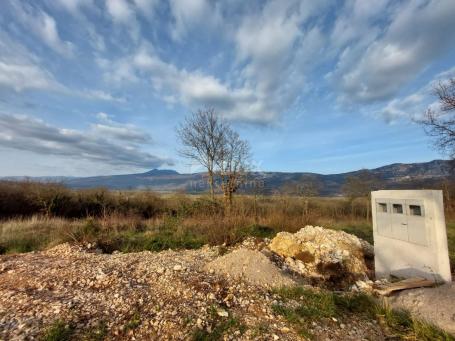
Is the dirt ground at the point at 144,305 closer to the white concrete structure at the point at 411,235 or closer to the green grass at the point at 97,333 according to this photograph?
the green grass at the point at 97,333

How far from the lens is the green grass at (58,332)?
3.41 m

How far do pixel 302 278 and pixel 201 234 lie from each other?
4.92 m

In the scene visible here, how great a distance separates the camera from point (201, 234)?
11.1m

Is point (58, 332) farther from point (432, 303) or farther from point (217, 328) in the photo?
point (432, 303)

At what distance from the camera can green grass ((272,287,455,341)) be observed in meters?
3.86

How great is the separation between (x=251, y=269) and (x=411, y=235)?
3479 millimetres

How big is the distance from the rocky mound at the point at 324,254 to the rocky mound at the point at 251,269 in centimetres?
154

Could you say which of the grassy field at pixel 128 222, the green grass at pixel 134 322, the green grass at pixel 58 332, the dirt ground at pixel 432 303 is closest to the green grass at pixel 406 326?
the dirt ground at pixel 432 303

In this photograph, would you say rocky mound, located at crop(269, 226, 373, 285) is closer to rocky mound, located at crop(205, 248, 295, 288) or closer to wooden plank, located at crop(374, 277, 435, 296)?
rocky mound, located at crop(205, 248, 295, 288)

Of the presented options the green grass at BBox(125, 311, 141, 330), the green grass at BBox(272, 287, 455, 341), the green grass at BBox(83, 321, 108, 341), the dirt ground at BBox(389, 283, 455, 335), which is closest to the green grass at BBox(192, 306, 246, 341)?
the green grass at BBox(272, 287, 455, 341)

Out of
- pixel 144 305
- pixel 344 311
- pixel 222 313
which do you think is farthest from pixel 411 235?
pixel 144 305

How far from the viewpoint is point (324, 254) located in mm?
8438

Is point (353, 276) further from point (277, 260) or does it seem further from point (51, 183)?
point (51, 183)

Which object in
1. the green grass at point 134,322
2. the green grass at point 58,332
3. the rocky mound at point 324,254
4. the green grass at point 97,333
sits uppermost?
the green grass at point 58,332
